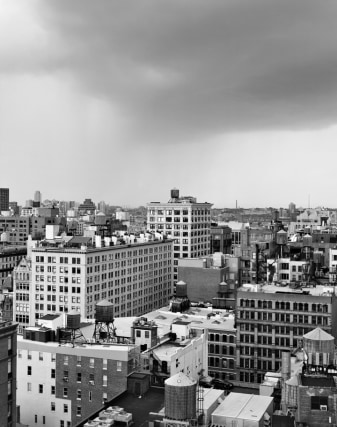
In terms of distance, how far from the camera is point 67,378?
8594 cm

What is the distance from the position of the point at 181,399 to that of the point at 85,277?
81.6 m

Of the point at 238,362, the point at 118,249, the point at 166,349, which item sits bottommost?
the point at 238,362

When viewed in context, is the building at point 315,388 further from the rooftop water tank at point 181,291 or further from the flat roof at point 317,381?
the rooftop water tank at point 181,291

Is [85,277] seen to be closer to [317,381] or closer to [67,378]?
[67,378]

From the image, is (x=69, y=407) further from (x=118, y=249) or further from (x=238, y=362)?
(x=118, y=249)

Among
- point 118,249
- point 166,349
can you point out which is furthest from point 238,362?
point 118,249

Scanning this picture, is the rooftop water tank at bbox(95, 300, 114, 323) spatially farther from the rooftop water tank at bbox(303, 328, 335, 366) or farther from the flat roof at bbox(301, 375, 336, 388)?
the flat roof at bbox(301, 375, 336, 388)

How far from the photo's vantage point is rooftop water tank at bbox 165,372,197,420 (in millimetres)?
56781

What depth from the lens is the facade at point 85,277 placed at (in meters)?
136

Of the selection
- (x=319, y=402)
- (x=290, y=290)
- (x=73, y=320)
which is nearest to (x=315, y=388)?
(x=319, y=402)

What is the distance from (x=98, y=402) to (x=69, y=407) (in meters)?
5.08

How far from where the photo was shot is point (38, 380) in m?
87.9

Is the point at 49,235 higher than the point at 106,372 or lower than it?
higher

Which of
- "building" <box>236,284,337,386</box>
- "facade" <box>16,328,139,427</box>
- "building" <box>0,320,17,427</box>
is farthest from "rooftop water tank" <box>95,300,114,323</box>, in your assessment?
"building" <box>236,284,337,386</box>
